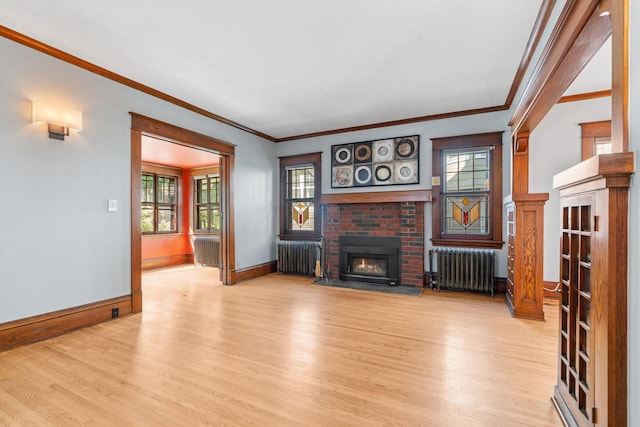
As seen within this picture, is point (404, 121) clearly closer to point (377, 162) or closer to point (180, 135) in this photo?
point (377, 162)

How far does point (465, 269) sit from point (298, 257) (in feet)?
9.24

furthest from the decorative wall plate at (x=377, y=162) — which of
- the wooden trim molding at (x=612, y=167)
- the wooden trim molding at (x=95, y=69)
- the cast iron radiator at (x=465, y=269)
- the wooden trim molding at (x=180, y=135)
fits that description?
the wooden trim molding at (x=612, y=167)

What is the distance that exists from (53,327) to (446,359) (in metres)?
3.50

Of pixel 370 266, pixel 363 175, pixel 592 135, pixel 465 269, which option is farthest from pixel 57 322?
pixel 592 135

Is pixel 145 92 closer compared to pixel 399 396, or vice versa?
pixel 399 396

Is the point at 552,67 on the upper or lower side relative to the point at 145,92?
lower

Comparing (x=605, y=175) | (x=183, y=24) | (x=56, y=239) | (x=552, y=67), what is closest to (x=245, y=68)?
(x=183, y=24)

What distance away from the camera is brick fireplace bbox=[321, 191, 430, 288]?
4.61 m

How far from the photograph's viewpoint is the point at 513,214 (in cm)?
338

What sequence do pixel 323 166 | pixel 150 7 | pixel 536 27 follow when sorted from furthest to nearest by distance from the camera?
1. pixel 323 166
2. pixel 536 27
3. pixel 150 7

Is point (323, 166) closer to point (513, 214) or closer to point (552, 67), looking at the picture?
point (513, 214)

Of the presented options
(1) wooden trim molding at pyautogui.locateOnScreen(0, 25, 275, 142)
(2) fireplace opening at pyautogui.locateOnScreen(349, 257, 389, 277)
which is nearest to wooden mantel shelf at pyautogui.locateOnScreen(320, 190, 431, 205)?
(2) fireplace opening at pyautogui.locateOnScreen(349, 257, 389, 277)

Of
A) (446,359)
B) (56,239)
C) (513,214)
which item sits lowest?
(446,359)

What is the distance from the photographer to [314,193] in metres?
5.56
